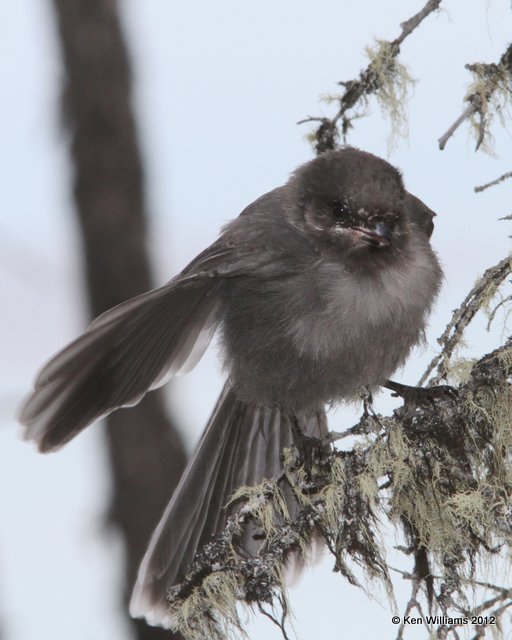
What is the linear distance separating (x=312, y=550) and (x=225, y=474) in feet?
3.78

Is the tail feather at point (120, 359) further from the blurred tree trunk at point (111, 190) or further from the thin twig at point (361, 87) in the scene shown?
the blurred tree trunk at point (111, 190)

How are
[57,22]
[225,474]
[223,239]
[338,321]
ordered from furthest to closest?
[57,22]
[225,474]
[223,239]
[338,321]

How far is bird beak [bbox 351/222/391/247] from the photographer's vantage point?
12.7 feet

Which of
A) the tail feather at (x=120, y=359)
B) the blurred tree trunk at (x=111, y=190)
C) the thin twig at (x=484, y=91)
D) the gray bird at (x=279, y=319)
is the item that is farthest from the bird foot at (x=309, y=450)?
the blurred tree trunk at (x=111, y=190)

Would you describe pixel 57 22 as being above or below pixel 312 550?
above

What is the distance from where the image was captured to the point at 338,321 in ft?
12.3

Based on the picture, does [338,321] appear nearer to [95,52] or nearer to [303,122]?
[303,122]

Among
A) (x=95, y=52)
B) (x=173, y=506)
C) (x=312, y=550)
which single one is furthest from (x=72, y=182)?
(x=312, y=550)

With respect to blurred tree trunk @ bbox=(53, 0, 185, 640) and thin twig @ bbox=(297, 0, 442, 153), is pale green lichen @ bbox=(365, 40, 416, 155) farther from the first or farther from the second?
blurred tree trunk @ bbox=(53, 0, 185, 640)

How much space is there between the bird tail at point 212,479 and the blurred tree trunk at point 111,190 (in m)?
0.63

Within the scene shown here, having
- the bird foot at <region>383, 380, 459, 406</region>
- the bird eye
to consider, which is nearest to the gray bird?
the bird eye

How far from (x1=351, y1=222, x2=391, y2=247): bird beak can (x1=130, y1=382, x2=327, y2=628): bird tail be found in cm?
73

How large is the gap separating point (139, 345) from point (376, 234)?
3.00 feet

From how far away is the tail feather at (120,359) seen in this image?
3.50 m
